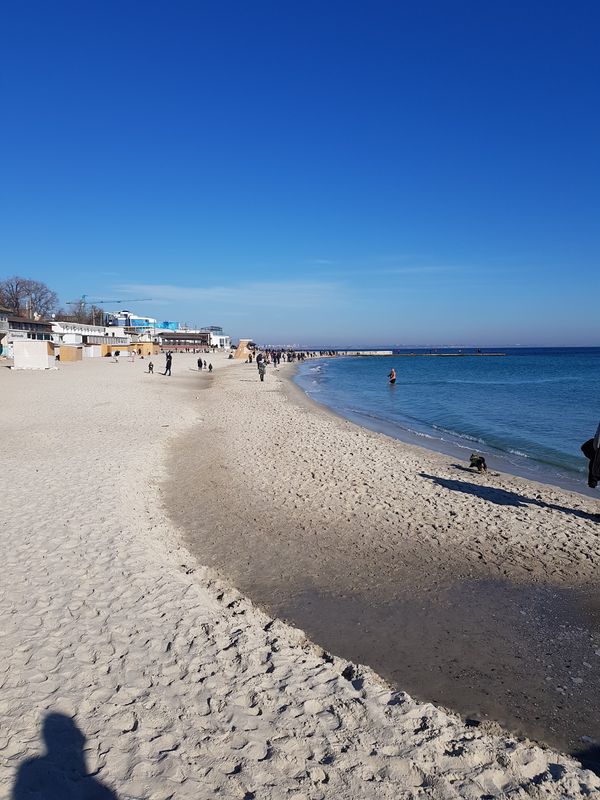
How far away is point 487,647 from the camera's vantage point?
18.5ft

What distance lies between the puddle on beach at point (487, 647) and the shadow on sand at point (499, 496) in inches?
145

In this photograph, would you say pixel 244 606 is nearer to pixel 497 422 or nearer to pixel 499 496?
pixel 499 496

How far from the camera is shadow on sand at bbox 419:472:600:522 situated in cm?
1015

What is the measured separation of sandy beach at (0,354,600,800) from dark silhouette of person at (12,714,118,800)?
0.05 feet

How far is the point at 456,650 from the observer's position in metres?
5.59

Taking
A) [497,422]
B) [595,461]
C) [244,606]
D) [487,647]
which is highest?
[595,461]

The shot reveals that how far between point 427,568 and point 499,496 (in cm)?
430

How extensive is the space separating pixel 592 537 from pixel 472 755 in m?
6.28

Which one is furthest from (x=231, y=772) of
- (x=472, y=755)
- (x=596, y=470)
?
(x=596, y=470)

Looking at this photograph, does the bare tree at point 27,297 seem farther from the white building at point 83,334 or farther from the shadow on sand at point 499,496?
the shadow on sand at point 499,496

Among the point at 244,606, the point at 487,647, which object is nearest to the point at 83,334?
the point at 244,606

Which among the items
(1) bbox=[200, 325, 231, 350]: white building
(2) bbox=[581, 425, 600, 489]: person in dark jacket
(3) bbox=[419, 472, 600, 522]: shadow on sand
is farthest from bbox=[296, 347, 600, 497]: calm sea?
(1) bbox=[200, 325, 231, 350]: white building

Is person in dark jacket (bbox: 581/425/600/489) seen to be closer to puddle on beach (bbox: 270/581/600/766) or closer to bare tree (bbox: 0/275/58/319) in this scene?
puddle on beach (bbox: 270/581/600/766)

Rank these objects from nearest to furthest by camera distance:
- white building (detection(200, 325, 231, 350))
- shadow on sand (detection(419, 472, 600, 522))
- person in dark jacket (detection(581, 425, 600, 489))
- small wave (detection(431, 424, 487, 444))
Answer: person in dark jacket (detection(581, 425, 600, 489)), shadow on sand (detection(419, 472, 600, 522)), small wave (detection(431, 424, 487, 444)), white building (detection(200, 325, 231, 350))
